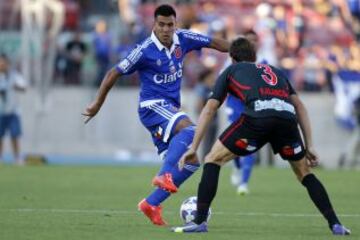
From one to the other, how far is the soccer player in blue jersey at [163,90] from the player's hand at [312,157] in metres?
1.45

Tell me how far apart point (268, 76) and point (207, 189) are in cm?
132

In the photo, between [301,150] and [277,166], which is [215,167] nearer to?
[301,150]

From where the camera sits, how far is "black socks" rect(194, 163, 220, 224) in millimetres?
10719

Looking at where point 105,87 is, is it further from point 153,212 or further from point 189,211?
point 189,211

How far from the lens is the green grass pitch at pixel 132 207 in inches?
430

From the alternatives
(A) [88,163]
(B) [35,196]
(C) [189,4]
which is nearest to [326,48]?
(C) [189,4]

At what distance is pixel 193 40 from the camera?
41.5 feet

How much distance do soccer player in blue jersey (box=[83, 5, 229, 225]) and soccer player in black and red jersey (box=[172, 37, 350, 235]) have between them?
1009 mm

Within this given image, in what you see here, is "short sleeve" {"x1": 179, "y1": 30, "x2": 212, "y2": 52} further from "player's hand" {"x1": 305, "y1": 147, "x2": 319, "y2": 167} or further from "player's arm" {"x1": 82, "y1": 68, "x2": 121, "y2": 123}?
"player's hand" {"x1": 305, "y1": 147, "x2": 319, "y2": 167}

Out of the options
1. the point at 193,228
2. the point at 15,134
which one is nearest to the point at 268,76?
the point at 193,228

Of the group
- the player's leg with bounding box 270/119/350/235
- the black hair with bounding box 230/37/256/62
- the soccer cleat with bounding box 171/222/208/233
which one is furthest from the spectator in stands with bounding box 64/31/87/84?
the player's leg with bounding box 270/119/350/235

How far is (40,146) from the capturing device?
28906mm

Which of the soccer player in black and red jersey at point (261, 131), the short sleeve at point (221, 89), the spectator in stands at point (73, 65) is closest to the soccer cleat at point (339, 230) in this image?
the soccer player in black and red jersey at point (261, 131)

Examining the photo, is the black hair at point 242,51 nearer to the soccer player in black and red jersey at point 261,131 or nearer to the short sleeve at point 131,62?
the soccer player in black and red jersey at point 261,131
